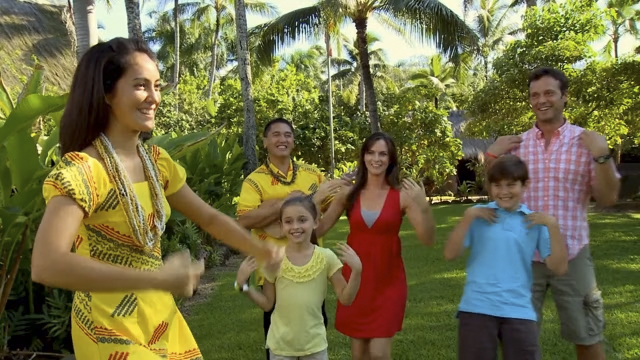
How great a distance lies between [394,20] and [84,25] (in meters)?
11.7

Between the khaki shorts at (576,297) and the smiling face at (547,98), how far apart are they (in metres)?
0.72

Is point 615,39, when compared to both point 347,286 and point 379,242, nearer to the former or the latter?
point 379,242

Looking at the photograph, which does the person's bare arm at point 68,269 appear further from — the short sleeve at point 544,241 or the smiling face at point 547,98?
the smiling face at point 547,98

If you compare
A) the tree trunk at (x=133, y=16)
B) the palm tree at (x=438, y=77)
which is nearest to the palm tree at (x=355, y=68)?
the palm tree at (x=438, y=77)

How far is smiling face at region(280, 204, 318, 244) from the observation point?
323 centimetres

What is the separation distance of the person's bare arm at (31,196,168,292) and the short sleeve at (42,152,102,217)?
0.15 ft

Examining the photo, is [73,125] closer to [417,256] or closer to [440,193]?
[417,256]

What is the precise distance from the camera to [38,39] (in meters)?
14.2

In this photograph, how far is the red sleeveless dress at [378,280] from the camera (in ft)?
11.1

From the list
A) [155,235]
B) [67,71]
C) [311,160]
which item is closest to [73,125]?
[155,235]

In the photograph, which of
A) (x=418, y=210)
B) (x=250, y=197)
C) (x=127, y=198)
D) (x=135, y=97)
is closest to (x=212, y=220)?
(x=127, y=198)

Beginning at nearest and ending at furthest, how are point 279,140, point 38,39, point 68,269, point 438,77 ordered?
point 68,269, point 279,140, point 38,39, point 438,77

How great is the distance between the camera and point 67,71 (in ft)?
44.7

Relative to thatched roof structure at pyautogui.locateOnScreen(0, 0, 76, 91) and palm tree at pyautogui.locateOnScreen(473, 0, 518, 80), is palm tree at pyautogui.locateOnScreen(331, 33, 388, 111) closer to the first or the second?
palm tree at pyautogui.locateOnScreen(473, 0, 518, 80)
